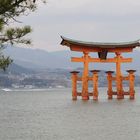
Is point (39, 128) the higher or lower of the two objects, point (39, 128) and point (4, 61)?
the lower

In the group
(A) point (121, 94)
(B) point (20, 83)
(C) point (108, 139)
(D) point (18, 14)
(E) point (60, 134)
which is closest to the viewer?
(D) point (18, 14)

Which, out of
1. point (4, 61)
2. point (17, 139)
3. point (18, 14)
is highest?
point (18, 14)

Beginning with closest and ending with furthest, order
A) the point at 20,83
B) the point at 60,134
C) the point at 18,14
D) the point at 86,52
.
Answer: the point at 18,14 < the point at 60,134 < the point at 86,52 < the point at 20,83

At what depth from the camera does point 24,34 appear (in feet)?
44.7

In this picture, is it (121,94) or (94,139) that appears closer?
(94,139)

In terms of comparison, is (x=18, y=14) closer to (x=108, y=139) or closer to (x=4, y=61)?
(x=4, y=61)

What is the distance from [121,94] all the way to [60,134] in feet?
98.1

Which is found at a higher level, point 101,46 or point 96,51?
point 101,46

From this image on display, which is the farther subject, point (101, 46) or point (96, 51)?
point (96, 51)

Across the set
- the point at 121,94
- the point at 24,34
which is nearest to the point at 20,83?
the point at 121,94

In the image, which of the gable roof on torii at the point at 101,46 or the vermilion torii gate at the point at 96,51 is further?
the vermilion torii gate at the point at 96,51

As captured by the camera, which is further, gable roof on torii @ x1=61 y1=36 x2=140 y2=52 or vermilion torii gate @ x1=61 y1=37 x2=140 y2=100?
vermilion torii gate @ x1=61 y1=37 x2=140 y2=100

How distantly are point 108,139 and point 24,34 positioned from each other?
8.08 metres

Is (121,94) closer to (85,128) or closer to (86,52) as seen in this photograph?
(86,52)
